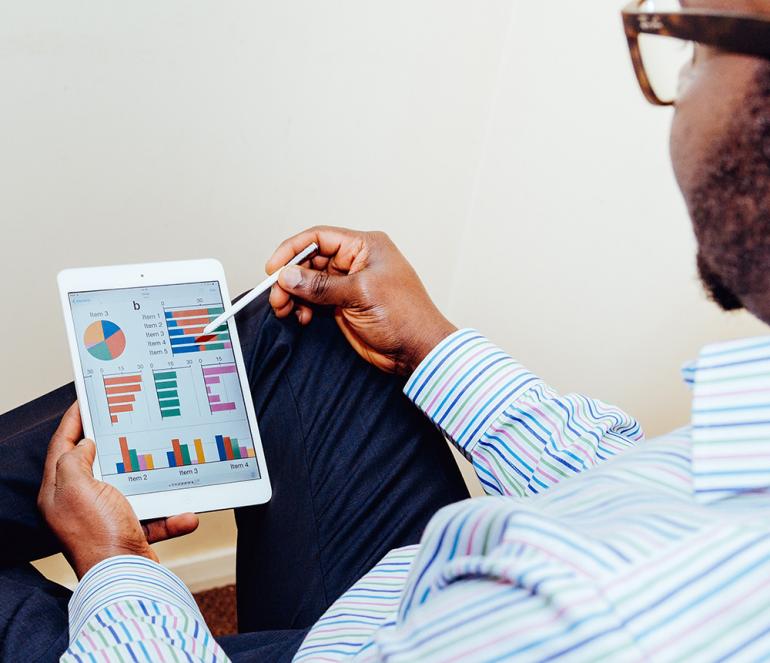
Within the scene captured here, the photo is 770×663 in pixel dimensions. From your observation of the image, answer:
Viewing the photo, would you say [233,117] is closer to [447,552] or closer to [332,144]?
[332,144]

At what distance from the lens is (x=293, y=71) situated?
1.01 meters

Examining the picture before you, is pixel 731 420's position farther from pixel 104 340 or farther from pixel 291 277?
pixel 104 340

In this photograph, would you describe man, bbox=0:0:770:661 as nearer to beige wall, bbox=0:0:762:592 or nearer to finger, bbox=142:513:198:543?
finger, bbox=142:513:198:543

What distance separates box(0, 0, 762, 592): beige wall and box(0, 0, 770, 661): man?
23 cm

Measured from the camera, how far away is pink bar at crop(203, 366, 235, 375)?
2.73ft

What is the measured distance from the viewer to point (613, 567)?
38cm

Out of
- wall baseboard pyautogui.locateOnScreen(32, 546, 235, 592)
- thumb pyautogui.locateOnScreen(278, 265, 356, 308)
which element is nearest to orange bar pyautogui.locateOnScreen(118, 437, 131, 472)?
thumb pyautogui.locateOnScreen(278, 265, 356, 308)

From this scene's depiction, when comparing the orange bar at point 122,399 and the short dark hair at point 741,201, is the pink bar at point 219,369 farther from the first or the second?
the short dark hair at point 741,201

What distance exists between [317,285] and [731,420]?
0.46 meters

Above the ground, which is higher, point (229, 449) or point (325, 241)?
point (325, 241)

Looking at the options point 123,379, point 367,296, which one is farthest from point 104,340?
point 367,296

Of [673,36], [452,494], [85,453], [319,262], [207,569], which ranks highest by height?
[673,36]

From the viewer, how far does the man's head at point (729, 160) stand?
19.0 inches

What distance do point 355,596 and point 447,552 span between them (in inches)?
9.2
